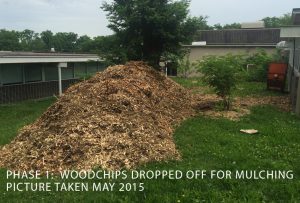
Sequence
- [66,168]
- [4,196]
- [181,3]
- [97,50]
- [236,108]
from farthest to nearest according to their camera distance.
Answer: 1. [97,50]
2. [181,3]
3. [236,108]
4. [66,168]
5. [4,196]

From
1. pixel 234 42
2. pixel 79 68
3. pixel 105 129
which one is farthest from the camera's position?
pixel 234 42

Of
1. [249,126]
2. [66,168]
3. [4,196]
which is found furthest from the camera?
[249,126]

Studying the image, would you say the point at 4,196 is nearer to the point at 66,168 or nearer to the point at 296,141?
the point at 66,168

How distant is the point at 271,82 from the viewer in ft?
56.1

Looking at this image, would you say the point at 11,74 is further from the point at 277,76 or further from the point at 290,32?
the point at 290,32

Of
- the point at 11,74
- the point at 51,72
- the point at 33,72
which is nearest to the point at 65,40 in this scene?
the point at 51,72

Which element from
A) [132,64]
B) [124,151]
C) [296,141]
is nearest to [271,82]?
[132,64]

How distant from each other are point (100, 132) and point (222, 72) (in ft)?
17.1

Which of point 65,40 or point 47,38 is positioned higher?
point 47,38

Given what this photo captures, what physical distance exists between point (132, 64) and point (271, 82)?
802cm

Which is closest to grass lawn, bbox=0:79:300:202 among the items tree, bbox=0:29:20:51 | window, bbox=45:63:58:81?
window, bbox=45:63:58:81

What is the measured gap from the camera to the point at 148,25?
14312mm

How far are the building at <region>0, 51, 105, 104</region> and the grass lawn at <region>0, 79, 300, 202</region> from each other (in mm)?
7640

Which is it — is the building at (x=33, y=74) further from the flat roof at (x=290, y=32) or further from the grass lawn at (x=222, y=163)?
the grass lawn at (x=222, y=163)
